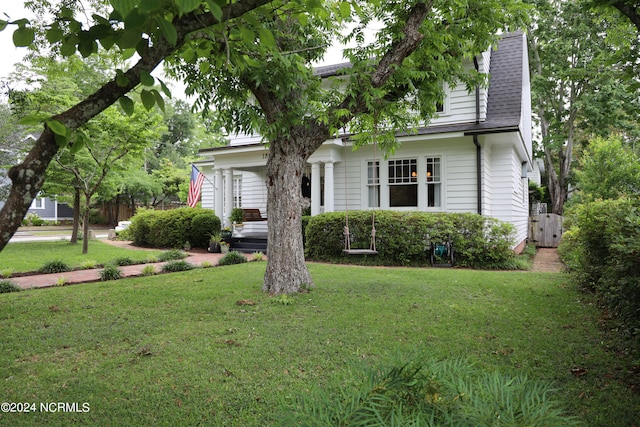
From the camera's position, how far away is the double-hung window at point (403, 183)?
12078 mm

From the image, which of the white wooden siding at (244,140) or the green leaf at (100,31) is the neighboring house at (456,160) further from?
the green leaf at (100,31)

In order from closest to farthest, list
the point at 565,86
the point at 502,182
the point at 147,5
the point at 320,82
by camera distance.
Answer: the point at 147,5, the point at 320,82, the point at 502,182, the point at 565,86

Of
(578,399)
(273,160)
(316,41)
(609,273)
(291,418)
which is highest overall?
(316,41)

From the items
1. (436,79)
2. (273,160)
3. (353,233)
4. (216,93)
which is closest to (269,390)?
(273,160)

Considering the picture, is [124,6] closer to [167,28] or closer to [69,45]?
[167,28]

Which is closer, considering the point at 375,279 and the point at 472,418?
the point at 472,418

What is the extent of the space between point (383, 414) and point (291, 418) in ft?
1.22

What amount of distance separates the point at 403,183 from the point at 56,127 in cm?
1107

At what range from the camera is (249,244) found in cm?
1320

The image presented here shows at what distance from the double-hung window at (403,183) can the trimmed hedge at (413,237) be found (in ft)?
5.49

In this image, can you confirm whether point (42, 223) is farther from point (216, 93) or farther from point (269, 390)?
point (269, 390)

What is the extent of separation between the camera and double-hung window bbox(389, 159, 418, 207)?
12.1m

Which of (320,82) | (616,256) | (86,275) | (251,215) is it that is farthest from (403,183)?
(86,275)

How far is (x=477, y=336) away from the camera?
4180 millimetres
